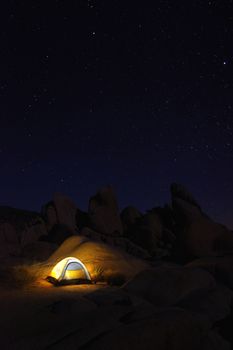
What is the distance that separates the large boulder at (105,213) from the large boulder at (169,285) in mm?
29767

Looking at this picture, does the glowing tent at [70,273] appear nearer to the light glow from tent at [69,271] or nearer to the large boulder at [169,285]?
the light glow from tent at [69,271]

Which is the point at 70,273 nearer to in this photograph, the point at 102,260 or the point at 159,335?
the point at 102,260

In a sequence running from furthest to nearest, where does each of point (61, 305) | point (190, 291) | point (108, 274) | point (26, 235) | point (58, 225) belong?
point (58, 225)
point (26, 235)
point (108, 274)
point (190, 291)
point (61, 305)

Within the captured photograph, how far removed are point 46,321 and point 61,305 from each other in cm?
87

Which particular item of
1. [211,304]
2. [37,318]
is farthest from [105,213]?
[37,318]

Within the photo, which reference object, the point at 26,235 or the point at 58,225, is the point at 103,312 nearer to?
the point at 26,235

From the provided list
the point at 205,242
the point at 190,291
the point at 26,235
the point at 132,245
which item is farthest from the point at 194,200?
the point at 190,291

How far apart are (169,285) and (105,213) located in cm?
3221

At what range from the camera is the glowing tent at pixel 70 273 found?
15227 mm

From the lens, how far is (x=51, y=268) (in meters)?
17.2

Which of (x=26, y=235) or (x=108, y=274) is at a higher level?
(x=26, y=235)

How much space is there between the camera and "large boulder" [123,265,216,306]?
1182 centimetres

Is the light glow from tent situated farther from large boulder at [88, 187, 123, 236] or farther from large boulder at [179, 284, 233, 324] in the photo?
large boulder at [88, 187, 123, 236]

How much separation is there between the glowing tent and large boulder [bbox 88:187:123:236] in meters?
26.8
